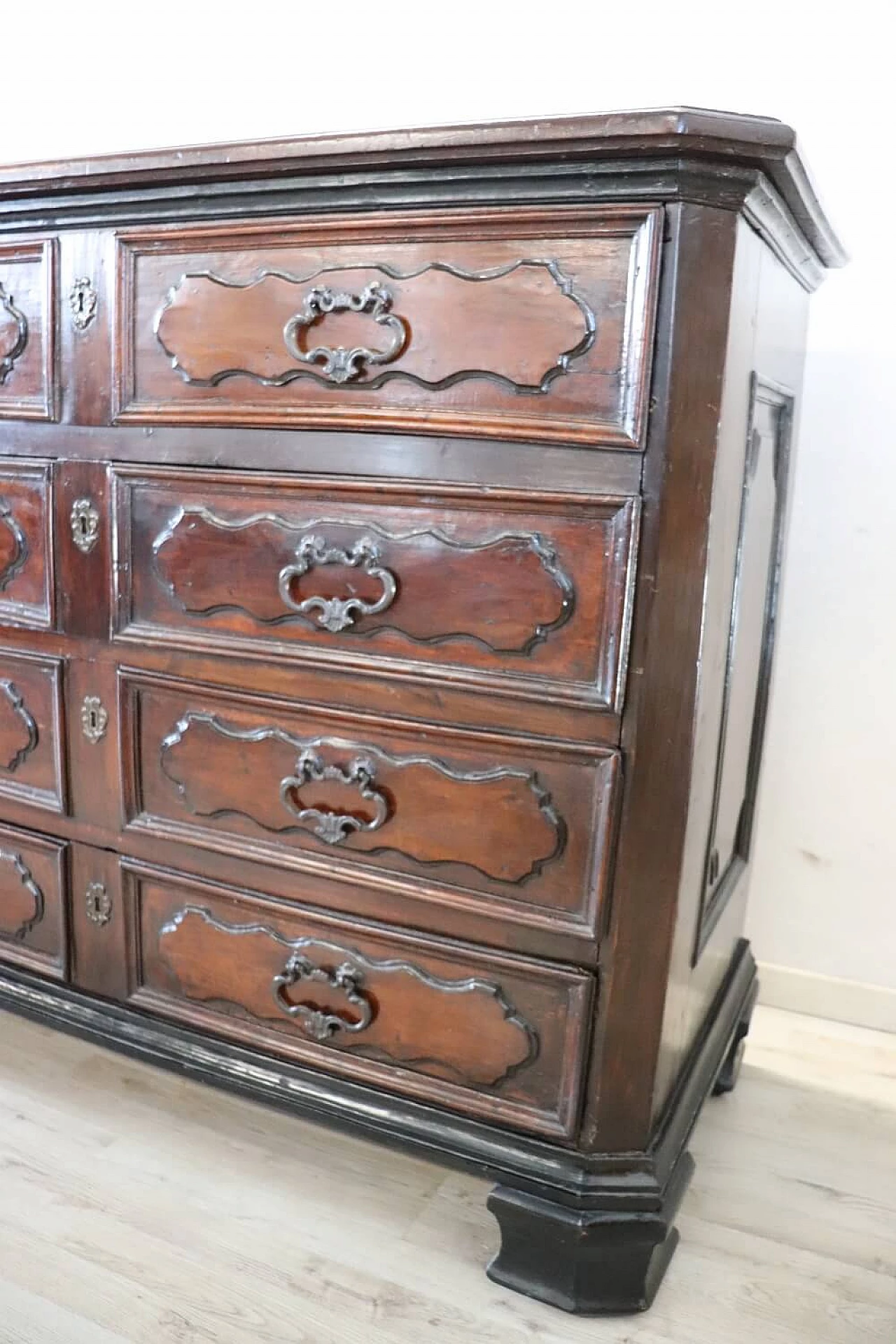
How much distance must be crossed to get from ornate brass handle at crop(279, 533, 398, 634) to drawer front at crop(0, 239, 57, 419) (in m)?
0.39

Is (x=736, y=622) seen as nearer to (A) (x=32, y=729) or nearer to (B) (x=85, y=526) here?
(B) (x=85, y=526)

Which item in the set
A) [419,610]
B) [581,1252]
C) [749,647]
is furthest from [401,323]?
[581,1252]

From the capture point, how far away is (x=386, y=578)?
114 cm

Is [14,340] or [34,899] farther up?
[14,340]

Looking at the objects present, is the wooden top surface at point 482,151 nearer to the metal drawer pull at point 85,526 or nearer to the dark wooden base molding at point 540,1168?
the metal drawer pull at point 85,526

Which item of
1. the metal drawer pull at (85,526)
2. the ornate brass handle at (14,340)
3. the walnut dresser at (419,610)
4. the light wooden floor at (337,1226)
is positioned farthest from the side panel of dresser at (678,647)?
the ornate brass handle at (14,340)

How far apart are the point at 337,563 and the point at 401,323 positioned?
0.26m

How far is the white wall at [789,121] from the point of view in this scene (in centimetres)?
159

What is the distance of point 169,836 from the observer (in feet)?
4.40

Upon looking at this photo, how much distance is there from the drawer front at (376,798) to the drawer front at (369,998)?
74 mm

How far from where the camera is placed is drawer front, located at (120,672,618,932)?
112 centimetres

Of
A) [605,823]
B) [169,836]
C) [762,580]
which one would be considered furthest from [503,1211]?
[762,580]

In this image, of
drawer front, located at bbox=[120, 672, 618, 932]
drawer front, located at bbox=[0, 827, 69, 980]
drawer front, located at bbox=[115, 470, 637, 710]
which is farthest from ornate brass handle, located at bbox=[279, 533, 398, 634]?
drawer front, located at bbox=[0, 827, 69, 980]

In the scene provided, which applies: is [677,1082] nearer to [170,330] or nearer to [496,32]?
[170,330]
